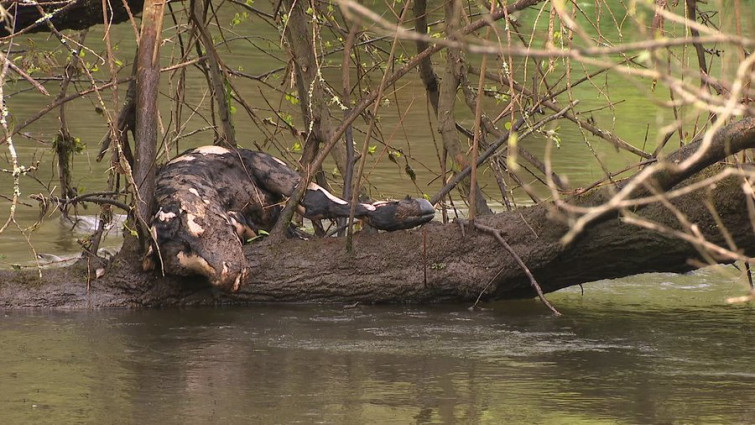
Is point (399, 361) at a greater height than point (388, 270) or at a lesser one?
lesser

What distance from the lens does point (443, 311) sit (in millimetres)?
6441

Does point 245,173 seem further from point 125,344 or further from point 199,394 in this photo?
point 199,394

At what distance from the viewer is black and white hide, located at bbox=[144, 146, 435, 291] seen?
6.09 meters

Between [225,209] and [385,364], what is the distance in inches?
64.4

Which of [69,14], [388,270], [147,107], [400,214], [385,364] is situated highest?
[69,14]

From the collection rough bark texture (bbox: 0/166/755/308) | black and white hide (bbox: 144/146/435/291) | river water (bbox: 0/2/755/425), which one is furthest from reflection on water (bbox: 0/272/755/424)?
black and white hide (bbox: 144/146/435/291)

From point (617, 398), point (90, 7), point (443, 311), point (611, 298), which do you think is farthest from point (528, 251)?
point (90, 7)

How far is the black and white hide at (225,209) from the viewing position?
6090mm

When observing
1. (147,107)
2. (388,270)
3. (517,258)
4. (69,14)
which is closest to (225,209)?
(147,107)

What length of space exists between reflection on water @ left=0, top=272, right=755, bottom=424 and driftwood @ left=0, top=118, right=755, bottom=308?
0.11 m

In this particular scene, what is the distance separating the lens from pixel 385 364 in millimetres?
5285

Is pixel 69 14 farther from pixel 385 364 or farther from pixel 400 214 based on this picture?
pixel 385 364

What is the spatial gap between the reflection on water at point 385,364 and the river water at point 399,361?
11mm

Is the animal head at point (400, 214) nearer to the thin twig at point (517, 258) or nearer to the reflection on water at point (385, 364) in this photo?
the thin twig at point (517, 258)
